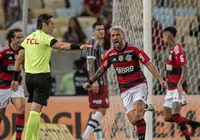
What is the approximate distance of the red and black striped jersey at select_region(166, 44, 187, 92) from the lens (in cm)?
1268

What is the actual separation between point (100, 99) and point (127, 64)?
6.55ft

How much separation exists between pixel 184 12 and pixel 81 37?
313 cm

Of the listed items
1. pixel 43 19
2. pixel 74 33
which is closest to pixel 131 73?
pixel 43 19

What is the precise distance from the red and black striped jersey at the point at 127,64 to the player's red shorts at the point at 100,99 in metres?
1.71

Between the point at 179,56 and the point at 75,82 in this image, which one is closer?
the point at 179,56

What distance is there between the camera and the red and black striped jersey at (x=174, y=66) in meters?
Answer: 12.7

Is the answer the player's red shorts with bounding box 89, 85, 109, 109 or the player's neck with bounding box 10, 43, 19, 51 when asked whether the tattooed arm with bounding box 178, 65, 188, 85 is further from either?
the player's neck with bounding box 10, 43, 19, 51

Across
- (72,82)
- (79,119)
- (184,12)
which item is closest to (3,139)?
(79,119)

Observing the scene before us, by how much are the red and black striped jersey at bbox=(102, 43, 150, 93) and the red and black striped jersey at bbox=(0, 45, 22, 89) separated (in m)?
2.01

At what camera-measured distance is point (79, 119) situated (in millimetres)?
14250

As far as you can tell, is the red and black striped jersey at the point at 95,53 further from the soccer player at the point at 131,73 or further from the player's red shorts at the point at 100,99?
the soccer player at the point at 131,73

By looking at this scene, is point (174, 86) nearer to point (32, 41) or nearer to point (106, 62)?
point (106, 62)

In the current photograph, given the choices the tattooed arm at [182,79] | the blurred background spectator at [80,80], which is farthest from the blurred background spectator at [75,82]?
the tattooed arm at [182,79]

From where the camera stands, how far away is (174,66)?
12883mm
